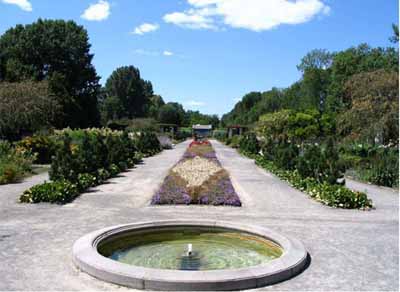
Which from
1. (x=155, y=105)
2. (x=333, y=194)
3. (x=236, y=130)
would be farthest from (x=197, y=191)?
(x=155, y=105)

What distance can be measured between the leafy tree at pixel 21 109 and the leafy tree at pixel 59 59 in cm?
1333

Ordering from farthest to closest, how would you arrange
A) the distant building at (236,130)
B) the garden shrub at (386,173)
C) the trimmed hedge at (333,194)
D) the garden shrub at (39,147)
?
the distant building at (236,130)
the garden shrub at (39,147)
the garden shrub at (386,173)
the trimmed hedge at (333,194)

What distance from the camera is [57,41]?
47.1m

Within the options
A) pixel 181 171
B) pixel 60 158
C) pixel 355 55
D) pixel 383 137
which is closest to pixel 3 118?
pixel 60 158

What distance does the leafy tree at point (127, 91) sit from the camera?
92.9 m

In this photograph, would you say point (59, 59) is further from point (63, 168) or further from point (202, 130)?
point (202, 130)

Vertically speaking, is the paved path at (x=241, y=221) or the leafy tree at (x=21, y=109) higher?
the leafy tree at (x=21, y=109)

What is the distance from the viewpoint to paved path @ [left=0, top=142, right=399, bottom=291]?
5379 mm

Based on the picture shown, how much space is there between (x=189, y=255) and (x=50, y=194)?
5578 millimetres

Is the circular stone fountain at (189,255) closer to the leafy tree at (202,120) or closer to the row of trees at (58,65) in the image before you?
the row of trees at (58,65)

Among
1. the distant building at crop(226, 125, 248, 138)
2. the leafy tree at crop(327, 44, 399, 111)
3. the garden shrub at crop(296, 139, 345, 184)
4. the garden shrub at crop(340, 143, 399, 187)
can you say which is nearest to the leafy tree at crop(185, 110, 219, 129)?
the distant building at crop(226, 125, 248, 138)

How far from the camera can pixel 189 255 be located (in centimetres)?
661

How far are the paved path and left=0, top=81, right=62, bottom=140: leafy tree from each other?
1449cm

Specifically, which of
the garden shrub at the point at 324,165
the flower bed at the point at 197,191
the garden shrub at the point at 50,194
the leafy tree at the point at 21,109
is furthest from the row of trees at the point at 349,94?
the leafy tree at the point at 21,109
